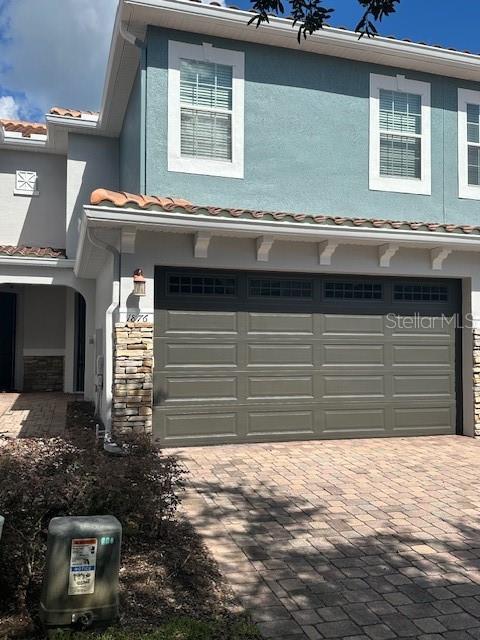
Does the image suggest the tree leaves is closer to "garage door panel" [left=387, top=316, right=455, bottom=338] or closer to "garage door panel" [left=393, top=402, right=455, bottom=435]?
"garage door panel" [left=387, top=316, right=455, bottom=338]

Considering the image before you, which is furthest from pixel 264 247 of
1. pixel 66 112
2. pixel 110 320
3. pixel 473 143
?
pixel 66 112

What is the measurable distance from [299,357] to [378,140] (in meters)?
4.24

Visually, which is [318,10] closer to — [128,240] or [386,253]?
[128,240]

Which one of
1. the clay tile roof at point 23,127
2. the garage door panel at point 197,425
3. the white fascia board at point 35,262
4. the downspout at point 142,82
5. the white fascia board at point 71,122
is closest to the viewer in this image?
the garage door panel at point 197,425

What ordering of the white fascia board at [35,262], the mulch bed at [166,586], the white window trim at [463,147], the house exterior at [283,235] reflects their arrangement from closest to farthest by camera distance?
the mulch bed at [166,586]
the house exterior at [283,235]
the white window trim at [463,147]
the white fascia board at [35,262]

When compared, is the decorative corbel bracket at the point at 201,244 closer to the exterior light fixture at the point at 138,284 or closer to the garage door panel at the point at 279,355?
the exterior light fixture at the point at 138,284

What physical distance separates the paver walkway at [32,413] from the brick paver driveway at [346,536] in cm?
313

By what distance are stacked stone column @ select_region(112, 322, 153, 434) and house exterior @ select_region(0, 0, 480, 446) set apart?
0.02 metres

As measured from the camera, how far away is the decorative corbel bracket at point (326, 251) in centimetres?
808

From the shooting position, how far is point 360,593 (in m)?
3.65

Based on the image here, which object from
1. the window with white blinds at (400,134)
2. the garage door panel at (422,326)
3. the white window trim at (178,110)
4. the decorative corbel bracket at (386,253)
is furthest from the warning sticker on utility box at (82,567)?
the window with white blinds at (400,134)

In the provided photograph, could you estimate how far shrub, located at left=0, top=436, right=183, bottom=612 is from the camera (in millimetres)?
3328

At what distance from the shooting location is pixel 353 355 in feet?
28.6

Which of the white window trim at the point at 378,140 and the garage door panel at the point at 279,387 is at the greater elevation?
the white window trim at the point at 378,140
